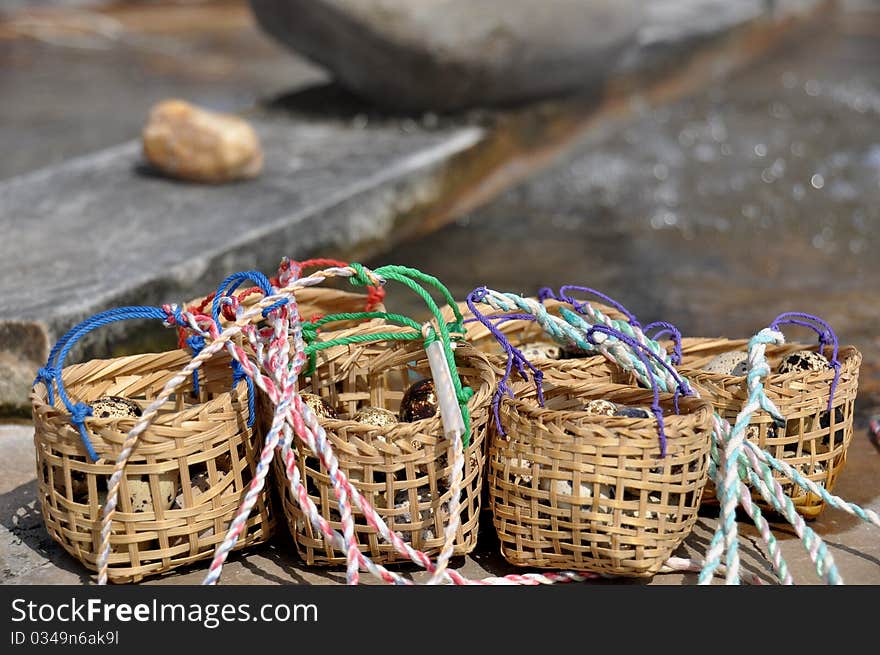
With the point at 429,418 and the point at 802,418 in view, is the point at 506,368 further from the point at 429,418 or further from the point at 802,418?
the point at 802,418

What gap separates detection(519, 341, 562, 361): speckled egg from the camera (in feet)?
7.84

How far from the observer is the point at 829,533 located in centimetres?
213

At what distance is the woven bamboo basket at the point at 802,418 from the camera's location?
205 cm

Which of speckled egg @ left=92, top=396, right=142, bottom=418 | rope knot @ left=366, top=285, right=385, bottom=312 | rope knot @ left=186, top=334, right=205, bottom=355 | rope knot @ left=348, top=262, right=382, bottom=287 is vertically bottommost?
speckled egg @ left=92, top=396, right=142, bottom=418

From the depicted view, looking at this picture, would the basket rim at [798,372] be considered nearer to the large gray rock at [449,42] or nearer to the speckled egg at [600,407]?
the speckled egg at [600,407]

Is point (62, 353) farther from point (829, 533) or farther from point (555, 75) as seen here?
point (555, 75)

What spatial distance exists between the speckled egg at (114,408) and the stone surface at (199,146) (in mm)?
2145

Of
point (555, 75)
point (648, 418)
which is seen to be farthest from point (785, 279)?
point (648, 418)

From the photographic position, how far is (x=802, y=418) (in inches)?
81.5

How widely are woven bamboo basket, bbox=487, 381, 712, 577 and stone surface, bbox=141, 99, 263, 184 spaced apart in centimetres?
240

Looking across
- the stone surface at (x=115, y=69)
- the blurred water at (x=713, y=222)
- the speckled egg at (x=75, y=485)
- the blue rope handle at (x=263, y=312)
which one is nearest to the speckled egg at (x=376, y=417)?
the blue rope handle at (x=263, y=312)

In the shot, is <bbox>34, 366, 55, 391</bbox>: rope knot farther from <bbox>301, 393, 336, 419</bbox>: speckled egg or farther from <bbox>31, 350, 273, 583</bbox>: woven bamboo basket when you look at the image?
<bbox>301, 393, 336, 419</bbox>: speckled egg

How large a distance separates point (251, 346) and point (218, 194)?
6.89 ft

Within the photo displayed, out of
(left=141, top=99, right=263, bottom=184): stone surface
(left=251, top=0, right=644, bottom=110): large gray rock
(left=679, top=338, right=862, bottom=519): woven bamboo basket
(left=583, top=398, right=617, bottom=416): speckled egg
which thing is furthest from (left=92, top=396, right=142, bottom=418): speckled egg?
(left=251, top=0, right=644, bottom=110): large gray rock
